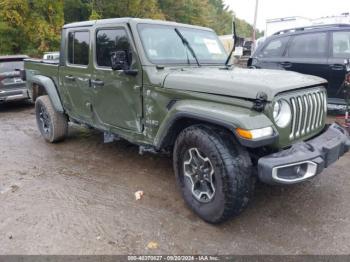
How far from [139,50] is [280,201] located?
7.24ft

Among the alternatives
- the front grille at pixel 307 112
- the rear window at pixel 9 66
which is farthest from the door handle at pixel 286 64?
the rear window at pixel 9 66

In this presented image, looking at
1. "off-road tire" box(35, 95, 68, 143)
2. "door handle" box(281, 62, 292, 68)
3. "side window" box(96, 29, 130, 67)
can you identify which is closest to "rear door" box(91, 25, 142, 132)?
"side window" box(96, 29, 130, 67)

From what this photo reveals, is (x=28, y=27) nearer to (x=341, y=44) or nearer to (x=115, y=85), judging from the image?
(x=115, y=85)

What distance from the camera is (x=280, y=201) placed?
3516 mm

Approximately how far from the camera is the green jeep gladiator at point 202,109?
2719mm

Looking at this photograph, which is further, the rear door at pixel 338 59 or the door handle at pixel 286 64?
the door handle at pixel 286 64

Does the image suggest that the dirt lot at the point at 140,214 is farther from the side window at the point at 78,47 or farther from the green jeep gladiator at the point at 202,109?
the side window at the point at 78,47

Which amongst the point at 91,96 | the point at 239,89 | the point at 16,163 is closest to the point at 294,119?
the point at 239,89

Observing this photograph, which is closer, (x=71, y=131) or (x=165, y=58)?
(x=165, y=58)

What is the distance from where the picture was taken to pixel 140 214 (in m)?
3.31

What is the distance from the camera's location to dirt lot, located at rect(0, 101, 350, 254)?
2.81m

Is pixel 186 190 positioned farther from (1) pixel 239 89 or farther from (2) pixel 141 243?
(1) pixel 239 89

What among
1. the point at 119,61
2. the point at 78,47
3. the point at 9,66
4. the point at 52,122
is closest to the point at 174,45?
the point at 119,61

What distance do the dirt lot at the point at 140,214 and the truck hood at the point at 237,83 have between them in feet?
4.05
